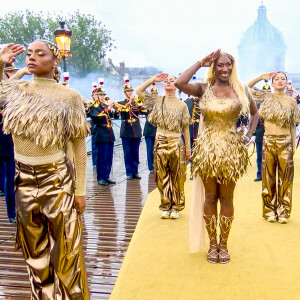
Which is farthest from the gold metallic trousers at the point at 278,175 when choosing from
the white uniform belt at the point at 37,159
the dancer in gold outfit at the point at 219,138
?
the white uniform belt at the point at 37,159

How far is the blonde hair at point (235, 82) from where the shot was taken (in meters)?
3.79

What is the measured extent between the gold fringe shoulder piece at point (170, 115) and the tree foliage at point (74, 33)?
113 feet

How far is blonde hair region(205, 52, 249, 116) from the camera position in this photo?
3.79 meters

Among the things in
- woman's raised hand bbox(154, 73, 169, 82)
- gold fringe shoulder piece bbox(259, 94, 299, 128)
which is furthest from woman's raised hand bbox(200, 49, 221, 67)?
gold fringe shoulder piece bbox(259, 94, 299, 128)

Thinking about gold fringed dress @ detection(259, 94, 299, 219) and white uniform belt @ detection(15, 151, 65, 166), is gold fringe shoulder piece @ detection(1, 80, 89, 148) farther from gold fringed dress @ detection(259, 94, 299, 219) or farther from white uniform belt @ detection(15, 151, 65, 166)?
gold fringed dress @ detection(259, 94, 299, 219)

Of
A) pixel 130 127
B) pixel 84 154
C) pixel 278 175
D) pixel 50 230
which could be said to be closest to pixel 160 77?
pixel 278 175

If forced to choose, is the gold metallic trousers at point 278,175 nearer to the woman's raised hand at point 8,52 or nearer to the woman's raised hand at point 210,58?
the woman's raised hand at point 210,58

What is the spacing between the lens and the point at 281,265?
3.76 metres

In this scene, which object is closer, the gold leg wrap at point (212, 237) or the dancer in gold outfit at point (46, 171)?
the dancer in gold outfit at point (46, 171)

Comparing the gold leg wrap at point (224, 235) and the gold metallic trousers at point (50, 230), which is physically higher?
the gold metallic trousers at point (50, 230)

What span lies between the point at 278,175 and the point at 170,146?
127 cm

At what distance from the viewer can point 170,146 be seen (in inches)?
209

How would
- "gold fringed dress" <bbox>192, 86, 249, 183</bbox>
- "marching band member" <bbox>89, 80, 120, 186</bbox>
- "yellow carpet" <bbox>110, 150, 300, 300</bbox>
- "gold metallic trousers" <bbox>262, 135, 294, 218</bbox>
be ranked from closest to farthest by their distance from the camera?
"yellow carpet" <bbox>110, 150, 300, 300</bbox>, "gold fringed dress" <bbox>192, 86, 249, 183</bbox>, "gold metallic trousers" <bbox>262, 135, 294, 218</bbox>, "marching band member" <bbox>89, 80, 120, 186</bbox>

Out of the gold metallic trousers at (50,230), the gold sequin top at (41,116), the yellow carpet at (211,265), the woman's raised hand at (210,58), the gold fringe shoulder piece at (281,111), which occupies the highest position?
the woman's raised hand at (210,58)
